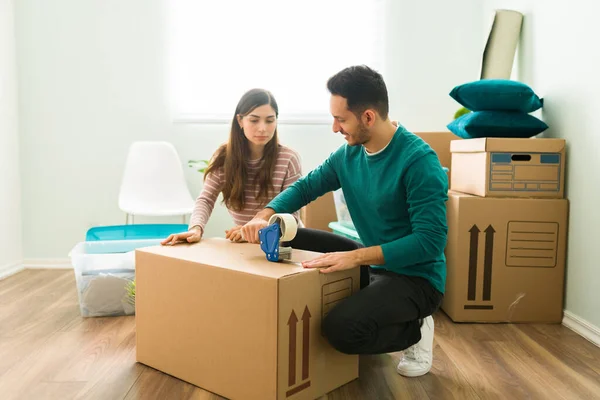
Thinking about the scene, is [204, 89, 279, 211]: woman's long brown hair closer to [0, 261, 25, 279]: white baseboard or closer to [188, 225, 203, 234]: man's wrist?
[188, 225, 203, 234]: man's wrist

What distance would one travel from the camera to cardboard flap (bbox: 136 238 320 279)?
136 centimetres

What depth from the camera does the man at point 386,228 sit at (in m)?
1.42

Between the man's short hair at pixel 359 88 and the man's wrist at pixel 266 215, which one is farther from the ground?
the man's short hair at pixel 359 88

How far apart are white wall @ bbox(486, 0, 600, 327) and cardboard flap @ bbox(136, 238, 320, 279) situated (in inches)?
45.9

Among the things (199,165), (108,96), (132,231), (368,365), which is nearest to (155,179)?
(199,165)

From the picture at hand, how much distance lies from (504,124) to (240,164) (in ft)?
3.73

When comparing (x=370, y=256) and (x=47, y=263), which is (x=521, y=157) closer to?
(x=370, y=256)

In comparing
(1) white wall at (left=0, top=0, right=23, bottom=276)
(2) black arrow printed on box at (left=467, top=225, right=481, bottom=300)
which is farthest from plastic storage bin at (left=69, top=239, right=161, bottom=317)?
(2) black arrow printed on box at (left=467, top=225, right=481, bottom=300)

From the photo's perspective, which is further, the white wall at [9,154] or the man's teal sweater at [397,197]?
the white wall at [9,154]

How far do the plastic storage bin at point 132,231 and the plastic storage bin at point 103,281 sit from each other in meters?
0.38

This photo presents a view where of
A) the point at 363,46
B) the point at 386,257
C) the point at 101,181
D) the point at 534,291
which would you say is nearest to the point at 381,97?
the point at 386,257

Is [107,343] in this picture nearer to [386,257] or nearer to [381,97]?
[386,257]

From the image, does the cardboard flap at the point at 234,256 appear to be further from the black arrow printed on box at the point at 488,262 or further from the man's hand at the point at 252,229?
the black arrow printed on box at the point at 488,262

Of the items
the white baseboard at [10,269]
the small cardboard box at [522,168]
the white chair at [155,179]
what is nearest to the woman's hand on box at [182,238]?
the small cardboard box at [522,168]
